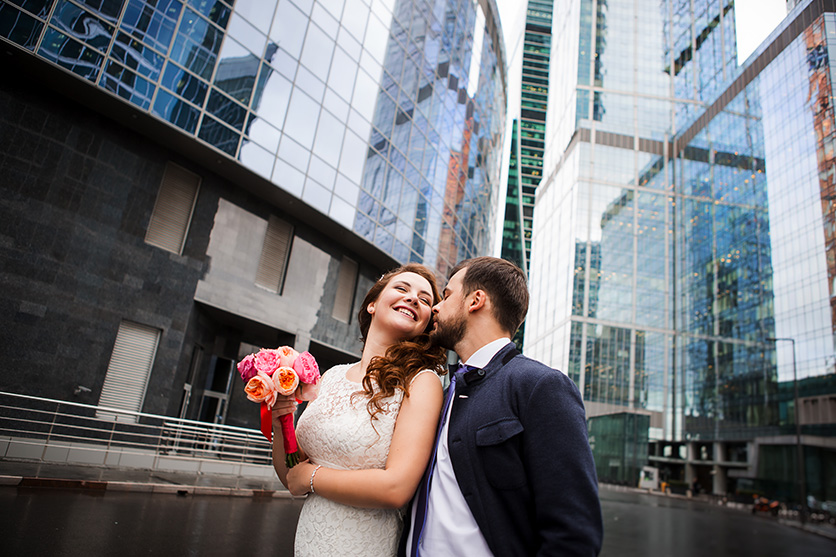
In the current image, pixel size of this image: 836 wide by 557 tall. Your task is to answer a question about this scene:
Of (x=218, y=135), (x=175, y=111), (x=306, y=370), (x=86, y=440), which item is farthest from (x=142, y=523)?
(x=218, y=135)

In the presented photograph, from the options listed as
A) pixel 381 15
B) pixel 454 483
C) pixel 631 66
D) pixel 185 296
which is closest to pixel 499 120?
pixel 381 15

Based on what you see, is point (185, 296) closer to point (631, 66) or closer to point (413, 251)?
point (413, 251)

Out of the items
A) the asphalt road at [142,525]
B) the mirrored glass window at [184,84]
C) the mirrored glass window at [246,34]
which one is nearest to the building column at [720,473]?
the asphalt road at [142,525]

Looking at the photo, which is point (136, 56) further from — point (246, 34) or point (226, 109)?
point (246, 34)

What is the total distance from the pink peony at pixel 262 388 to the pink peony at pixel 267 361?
4 centimetres

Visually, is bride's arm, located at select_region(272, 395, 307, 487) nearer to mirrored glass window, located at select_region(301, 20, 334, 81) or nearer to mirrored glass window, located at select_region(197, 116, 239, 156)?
mirrored glass window, located at select_region(197, 116, 239, 156)

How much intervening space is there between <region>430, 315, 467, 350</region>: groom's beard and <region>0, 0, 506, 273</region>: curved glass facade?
52.6ft

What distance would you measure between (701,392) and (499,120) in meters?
46.2

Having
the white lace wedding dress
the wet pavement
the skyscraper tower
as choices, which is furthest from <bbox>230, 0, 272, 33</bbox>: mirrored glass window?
the skyscraper tower

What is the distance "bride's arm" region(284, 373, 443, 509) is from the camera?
2.03 metres

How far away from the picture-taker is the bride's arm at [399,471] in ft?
6.67

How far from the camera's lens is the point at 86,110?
50.1 ft

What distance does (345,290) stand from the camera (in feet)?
78.2

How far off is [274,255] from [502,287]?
1897cm
